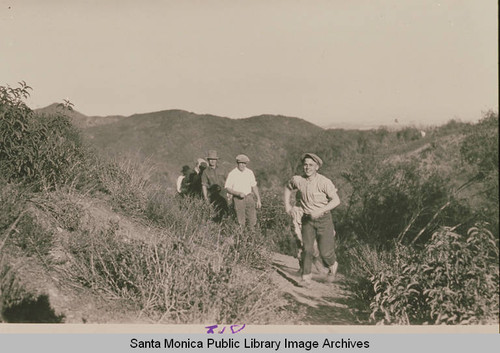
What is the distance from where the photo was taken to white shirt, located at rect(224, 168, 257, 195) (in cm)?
701

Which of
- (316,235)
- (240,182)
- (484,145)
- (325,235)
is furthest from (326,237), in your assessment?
(484,145)

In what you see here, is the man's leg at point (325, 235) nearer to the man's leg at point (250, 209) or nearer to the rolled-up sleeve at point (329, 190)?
the rolled-up sleeve at point (329, 190)

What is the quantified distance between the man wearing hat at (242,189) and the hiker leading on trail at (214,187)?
2.33ft

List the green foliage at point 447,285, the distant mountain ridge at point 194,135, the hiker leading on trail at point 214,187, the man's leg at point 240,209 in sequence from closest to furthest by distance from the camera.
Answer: the green foliage at point 447,285 < the man's leg at point 240,209 < the hiker leading on trail at point 214,187 < the distant mountain ridge at point 194,135

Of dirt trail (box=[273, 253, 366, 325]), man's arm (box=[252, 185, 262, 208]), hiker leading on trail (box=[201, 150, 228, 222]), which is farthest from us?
hiker leading on trail (box=[201, 150, 228, 222])

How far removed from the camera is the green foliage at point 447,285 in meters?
3.82

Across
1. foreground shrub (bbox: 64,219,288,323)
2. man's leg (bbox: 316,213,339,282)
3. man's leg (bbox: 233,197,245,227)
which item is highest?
man's leg (bbox: 233,197,245,227)

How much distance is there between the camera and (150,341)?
3877 millimetres

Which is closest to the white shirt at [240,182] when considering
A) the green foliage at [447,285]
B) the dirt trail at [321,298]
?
the dirt trail at [321,298]

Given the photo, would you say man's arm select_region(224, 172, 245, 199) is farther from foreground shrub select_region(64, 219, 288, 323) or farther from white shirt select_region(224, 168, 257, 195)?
foreground shrub select_region(64, 219, 288, 323)

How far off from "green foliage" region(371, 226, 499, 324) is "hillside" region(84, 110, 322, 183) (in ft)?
58.8

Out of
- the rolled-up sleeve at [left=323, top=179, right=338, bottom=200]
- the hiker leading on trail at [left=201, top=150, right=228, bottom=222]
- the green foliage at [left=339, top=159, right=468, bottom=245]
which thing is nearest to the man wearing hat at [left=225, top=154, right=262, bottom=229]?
the hiker leading on trail at [left=201, top=150, right=228, bottom=222]

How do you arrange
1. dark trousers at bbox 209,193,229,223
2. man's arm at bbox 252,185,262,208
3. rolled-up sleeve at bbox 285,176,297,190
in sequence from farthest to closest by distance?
dark trousers at bbox 209,193,229,223, man's arm at bbox 252,185,262,208, rolled-up sleeve at bbox 285,176,297,190

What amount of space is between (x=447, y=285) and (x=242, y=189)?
12.2 ft
